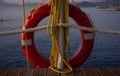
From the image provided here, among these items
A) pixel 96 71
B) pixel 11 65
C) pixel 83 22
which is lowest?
pixel 11 65

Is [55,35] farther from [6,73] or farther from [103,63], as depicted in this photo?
[103,63]

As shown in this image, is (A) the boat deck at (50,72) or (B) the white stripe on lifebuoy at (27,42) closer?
Answer: (A) the boat deck at (50,72)

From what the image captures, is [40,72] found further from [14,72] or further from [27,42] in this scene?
[27,42]

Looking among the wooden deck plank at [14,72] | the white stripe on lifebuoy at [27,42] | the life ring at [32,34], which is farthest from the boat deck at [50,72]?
the white stripe on lifebuoy at [27,42]

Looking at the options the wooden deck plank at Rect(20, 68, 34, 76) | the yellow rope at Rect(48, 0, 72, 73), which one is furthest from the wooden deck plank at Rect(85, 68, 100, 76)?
the wooden deck plank at Rect(20, 68, 34, 76)

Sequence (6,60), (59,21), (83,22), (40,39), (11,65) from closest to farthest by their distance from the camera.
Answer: (59,21), (83,22), (11,65), (6,60), (40,39)

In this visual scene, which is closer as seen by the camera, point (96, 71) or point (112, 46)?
point (96, 71)

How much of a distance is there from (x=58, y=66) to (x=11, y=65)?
419 cm

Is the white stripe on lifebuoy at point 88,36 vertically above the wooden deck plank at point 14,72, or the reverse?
the white stripe on lifebuoy at point 88,36

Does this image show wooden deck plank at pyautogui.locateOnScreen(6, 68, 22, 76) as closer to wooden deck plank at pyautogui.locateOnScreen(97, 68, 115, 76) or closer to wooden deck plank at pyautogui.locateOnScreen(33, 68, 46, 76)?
wooden deck plank at pyautogui.locateOnScreen(33, 68, 46, 76)

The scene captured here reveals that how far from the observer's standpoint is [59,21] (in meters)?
2.98

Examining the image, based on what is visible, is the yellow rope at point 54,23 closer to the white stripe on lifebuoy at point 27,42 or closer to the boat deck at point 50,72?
the boat deck at point 50,72

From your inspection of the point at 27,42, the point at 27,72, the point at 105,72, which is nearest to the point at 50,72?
the point at 27,72

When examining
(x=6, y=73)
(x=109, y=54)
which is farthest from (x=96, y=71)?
(x=109, y=54)
